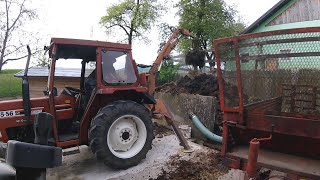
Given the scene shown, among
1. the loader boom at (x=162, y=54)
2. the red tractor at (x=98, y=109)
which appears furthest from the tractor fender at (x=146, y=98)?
the loader boom at (x=162, y=54)

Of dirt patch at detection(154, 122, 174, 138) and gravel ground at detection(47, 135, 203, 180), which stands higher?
dirt patch at detection(154, 122, 174, 138)

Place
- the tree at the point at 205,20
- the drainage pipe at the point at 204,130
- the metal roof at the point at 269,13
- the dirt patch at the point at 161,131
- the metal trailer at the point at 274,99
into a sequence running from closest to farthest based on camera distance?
the metal trailer at the point at 274,99 < the drainage pipe at the point at 204,130 < the dirt patch at the point at 161,131 < the metal roof at the point at 269,13 < the tree at the point at 205,20

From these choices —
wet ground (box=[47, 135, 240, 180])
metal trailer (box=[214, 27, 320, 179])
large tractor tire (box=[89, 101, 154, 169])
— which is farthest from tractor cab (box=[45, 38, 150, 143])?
metal trailer (box=[214, 27, 320, 179])

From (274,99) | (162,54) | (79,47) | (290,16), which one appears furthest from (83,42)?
(290,16)

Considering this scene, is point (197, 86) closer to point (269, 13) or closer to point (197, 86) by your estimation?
point (197, 86)

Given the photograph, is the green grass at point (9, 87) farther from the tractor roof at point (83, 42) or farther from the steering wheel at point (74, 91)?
the tractor roof at point (83, 42)

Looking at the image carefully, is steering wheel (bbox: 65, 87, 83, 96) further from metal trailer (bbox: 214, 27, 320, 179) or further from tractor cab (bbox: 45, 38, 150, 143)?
metal trailer (bbox: 214, 27, 320, 179)

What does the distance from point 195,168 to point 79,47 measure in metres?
3.04

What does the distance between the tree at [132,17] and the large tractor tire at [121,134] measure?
21.1m

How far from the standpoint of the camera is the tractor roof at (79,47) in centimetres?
556

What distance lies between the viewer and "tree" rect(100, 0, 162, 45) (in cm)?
2638

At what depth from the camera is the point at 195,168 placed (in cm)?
558

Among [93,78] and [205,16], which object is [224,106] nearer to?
[93,78]

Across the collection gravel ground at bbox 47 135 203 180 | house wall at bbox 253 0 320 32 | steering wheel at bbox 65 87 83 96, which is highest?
house wall at bbox 253 0 320 32
